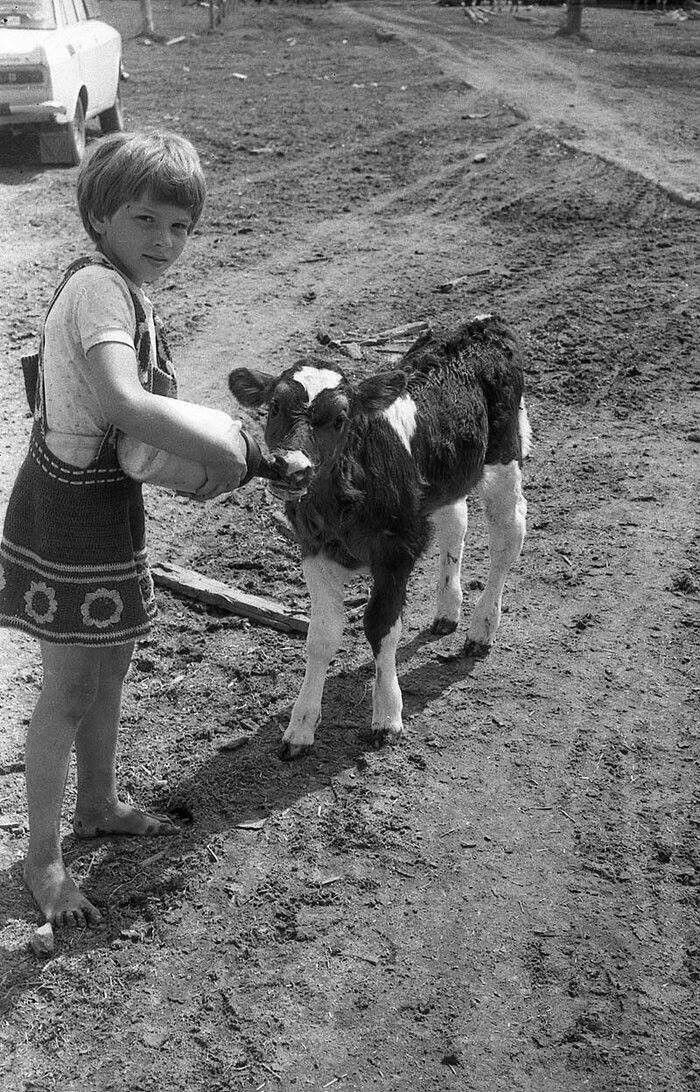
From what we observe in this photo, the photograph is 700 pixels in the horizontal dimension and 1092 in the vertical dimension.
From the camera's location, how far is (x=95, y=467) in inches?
126

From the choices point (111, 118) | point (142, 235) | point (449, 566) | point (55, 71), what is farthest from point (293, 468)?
point (111, 118)

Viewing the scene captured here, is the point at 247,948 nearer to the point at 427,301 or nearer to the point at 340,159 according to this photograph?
the point at 427,301

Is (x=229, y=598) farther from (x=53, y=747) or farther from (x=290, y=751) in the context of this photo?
(x=53, y=747)

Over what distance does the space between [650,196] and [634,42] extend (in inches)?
593

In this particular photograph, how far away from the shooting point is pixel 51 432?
3158mm

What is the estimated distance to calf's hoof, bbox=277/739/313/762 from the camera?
451 centimetres

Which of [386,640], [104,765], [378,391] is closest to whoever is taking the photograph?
[104,765]

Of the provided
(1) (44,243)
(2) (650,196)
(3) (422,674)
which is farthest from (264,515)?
(2) (650,196)

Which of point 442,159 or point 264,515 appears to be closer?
point 264,515

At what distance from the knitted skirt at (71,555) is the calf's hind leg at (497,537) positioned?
87.4 inches

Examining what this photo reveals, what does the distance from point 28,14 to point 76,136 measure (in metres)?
1.40

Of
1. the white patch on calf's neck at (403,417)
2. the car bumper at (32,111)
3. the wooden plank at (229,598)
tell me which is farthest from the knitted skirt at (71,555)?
the car bumper at (32,111)

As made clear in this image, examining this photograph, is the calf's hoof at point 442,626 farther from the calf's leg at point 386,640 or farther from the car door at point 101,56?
the car door at point 101,56

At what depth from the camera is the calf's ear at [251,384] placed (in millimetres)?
4078
